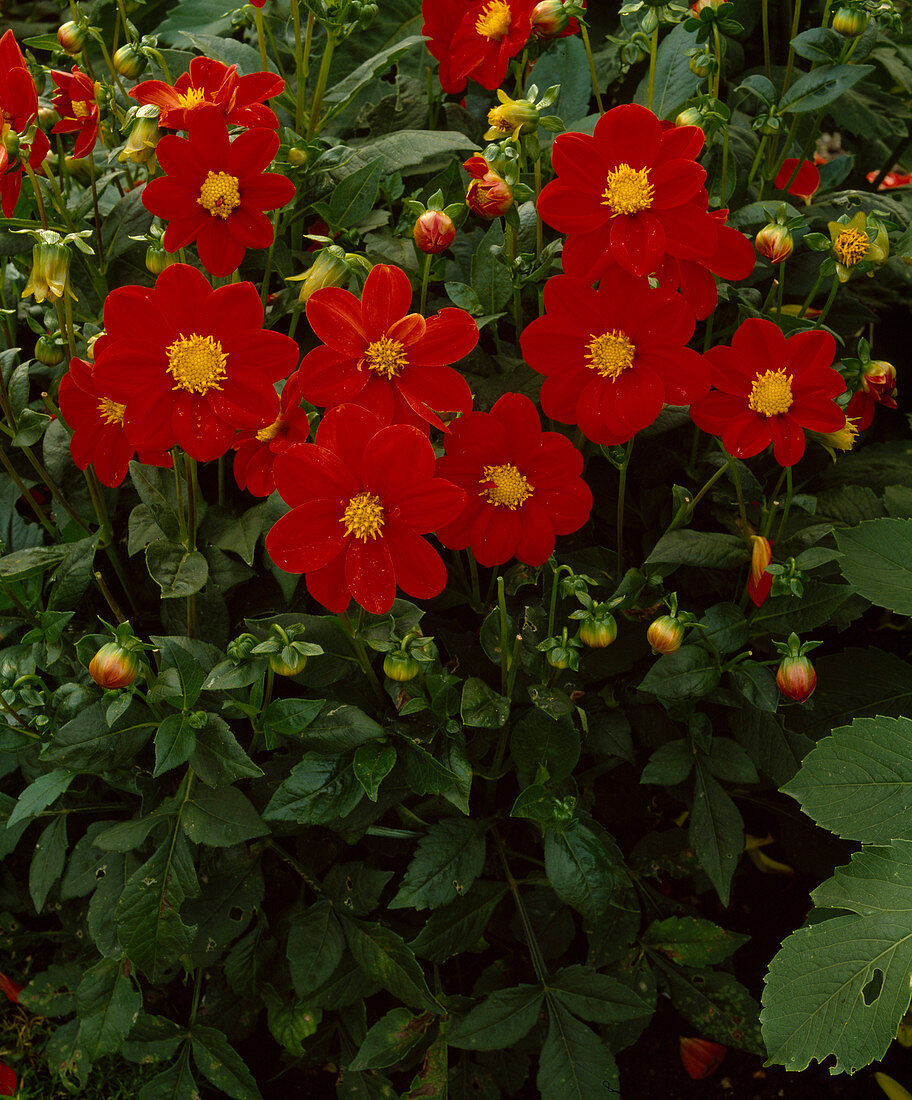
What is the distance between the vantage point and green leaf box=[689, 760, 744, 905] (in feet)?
3.13

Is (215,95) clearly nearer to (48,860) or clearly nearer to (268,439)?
(268,439)

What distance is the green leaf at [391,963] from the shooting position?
953mm

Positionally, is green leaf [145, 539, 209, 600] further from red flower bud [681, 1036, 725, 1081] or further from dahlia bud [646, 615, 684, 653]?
red flower bud [681, 1036, 725, 1081]

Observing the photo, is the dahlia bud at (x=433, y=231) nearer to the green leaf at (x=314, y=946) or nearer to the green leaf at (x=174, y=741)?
the green leaf at (x=174, y=741)

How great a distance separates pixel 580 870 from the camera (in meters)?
0.94

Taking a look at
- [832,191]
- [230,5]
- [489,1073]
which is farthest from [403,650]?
[230,5]

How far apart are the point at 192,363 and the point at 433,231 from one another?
23cm

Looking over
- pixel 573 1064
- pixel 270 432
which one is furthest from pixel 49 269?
pixel 573 1064

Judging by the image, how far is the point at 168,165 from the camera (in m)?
0.81

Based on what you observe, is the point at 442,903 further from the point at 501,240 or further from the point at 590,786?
the point at 501,240

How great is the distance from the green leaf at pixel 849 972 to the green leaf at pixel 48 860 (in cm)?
72

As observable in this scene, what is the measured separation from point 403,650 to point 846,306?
74 centimetres

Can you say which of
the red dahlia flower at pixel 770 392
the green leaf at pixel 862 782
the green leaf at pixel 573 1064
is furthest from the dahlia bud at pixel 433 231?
the green leaf at pixel 573 1064

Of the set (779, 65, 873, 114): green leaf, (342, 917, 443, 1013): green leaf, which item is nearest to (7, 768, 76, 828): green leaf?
(342, 917, 443, 1013): green leaf
